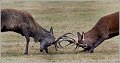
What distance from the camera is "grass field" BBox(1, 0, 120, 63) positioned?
18.8 m

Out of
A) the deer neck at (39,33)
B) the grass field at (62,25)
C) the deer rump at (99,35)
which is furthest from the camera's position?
the deer rump at (99,35)

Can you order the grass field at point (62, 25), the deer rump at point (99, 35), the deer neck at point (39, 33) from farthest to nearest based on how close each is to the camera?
1. the deer rump at point (99, 35)
2. the deer neck at point (39, 33)
3. the grass field at point (62, 25)

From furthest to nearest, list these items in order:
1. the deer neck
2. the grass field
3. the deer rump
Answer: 1. the deer rump
2. the deer neck
3. the grass field

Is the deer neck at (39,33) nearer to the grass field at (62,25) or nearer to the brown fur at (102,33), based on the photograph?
the grass field at (62,25)

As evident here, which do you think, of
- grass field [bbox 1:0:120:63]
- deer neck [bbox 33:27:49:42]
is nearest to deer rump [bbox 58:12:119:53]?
grass field [bbox 1:0:120:63]

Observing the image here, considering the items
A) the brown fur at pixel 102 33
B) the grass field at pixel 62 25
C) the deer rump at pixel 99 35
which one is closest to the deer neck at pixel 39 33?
the grass field at pixel 62 25

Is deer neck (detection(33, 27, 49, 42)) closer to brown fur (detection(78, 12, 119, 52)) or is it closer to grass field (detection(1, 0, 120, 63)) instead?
grass field (detection(1, 0, 120, 63))

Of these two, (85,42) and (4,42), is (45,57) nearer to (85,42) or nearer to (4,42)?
(85,42)

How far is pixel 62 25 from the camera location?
28750 mm

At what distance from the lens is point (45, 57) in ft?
61.6

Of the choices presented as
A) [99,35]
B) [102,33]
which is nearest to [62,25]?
[99,35]

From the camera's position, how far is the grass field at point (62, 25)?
61.6 ft

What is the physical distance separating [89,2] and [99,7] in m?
3.41

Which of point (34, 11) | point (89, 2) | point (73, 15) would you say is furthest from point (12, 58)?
point (89, 2)
